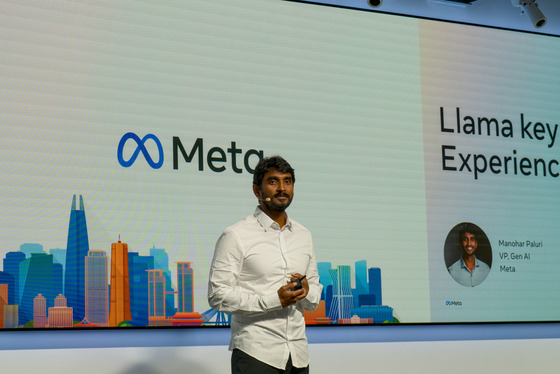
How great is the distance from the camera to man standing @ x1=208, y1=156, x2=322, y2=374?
8.57 feet

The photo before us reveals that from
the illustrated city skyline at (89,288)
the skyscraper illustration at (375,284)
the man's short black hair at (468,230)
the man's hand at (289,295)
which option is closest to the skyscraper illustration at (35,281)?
the illustrated city skyline at (89,288)

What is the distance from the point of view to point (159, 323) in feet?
12.6

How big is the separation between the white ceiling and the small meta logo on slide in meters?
1.59

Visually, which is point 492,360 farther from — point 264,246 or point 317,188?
point 264,246

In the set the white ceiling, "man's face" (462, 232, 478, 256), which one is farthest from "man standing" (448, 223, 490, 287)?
the white ceiling

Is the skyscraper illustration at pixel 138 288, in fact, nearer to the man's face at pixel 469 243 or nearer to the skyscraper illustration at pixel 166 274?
the skyscraper illustration at pixel 166 274

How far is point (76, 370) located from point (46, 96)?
150cm

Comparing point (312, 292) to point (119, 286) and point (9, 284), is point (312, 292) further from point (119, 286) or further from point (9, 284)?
point (9, 284)

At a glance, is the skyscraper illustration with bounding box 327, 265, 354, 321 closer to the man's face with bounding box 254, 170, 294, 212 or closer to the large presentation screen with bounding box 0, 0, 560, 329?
the large presentation screen with bounding box 0, 0, 560, 329

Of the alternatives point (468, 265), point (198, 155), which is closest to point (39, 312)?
point (198, 155)

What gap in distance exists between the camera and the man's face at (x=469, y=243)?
4754mm

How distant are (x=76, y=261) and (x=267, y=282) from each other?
142 centimetres

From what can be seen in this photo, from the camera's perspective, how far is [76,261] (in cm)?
369

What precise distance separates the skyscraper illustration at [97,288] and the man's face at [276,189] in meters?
1.36
